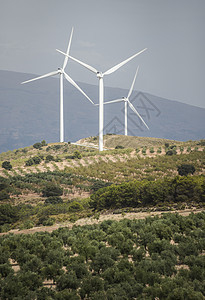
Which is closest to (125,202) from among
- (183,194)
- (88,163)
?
(183,194)

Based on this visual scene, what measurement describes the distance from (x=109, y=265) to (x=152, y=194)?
17.1m

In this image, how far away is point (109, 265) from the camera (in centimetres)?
1611

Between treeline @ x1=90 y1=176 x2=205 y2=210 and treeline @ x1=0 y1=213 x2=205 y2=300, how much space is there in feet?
32.2

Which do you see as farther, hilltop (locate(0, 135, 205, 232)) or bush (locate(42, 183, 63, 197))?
bush (locate(42, 183, 63, 197))

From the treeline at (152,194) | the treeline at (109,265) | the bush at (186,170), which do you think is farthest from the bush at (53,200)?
the bush at (186,170)

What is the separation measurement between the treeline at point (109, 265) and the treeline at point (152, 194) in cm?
980

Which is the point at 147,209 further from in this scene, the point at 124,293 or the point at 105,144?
the point at 105,144

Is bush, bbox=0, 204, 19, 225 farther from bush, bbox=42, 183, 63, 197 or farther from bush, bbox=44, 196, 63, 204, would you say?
bush, bbox=42, 183, 63, 197

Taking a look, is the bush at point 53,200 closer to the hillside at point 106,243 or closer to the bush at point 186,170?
the hillside at point 106,243

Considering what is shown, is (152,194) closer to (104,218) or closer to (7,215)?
(104,218)

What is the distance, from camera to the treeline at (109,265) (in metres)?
13.3

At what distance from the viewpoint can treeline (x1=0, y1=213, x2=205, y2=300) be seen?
1326 cm

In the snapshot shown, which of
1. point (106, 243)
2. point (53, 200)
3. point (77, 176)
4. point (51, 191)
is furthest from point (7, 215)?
point (77, 176)

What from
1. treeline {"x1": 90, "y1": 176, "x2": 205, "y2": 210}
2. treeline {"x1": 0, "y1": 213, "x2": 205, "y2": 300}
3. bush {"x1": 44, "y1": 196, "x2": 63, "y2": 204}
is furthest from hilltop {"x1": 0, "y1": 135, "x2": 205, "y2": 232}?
treeline {"x1": 0, "y1": 213, "x2": 205, "y2": 300}
